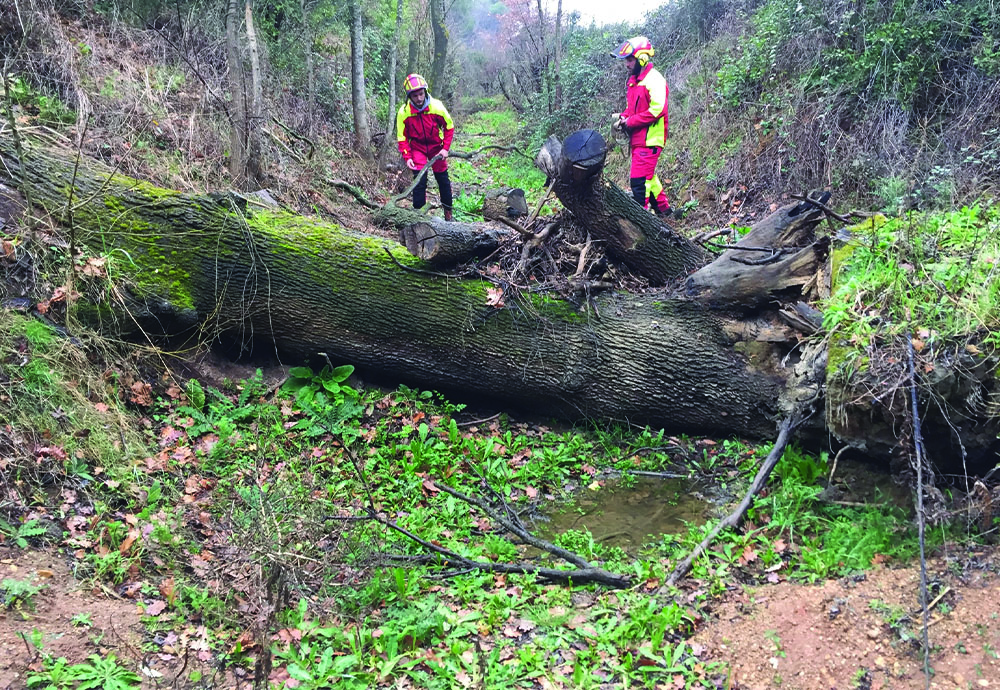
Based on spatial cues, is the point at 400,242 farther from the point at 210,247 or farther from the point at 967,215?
the point at 967,215

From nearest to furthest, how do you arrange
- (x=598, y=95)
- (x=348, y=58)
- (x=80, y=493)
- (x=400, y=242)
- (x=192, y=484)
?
(x=80, y=493), (x=192, y=484), (x=400, y=242), (x=348, y=58), (x=598, y=95)

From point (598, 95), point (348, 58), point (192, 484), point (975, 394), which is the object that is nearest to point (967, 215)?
point (975, 394)

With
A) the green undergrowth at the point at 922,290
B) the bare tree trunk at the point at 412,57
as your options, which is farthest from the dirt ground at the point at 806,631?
the bare tree trunk at the point at 412,57

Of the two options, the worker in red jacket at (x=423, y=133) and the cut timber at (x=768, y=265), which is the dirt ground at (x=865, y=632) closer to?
the cut timber at (x=768, y=265)

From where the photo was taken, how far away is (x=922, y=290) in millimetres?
3752

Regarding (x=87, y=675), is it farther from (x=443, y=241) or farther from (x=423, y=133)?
(x=423, y=133)

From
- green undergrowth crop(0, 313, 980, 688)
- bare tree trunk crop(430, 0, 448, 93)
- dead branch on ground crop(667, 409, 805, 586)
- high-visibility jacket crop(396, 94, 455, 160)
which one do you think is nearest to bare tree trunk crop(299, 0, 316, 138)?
high-visibility jacket crop(396, 94, 455, 160)

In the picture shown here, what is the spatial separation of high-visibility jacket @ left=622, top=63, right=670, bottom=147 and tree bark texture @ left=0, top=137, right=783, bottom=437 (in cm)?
312

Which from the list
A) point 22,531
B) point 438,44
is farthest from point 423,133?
point 438,44

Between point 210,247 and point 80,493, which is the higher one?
point 210,247

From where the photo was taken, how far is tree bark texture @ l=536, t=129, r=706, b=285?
500 centimetres

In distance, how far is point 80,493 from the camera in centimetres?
390

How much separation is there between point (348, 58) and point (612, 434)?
10420 millimetres

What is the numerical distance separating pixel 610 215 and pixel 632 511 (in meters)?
2.53
